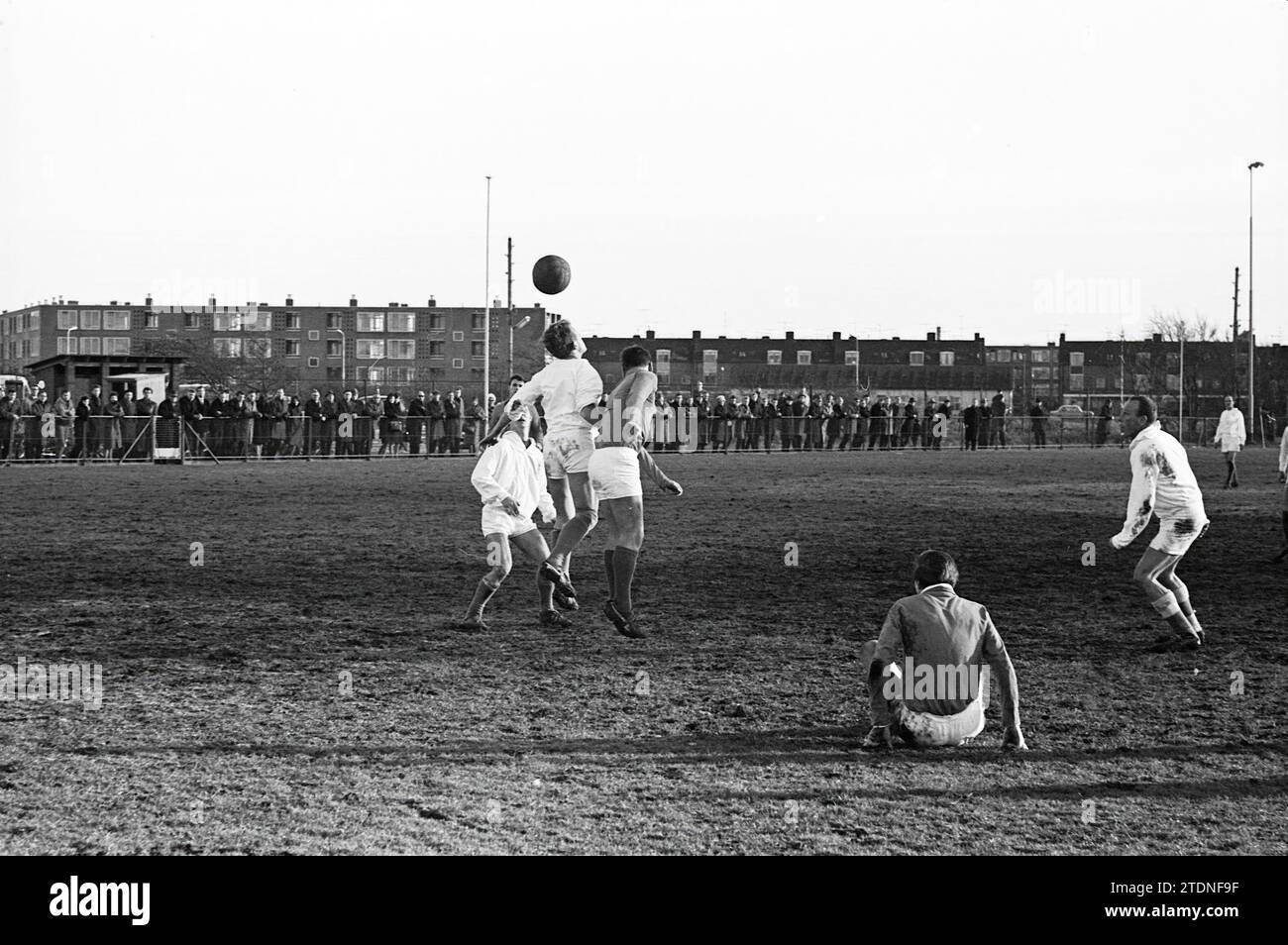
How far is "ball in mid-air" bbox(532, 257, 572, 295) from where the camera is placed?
46.2 feet

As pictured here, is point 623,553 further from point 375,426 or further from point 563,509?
point 375,426

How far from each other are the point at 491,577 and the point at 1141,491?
14.6 feet

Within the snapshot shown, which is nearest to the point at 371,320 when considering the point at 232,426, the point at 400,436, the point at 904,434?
the point at 904,434

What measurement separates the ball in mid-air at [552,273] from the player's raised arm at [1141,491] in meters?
6.79

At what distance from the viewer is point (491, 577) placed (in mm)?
9531

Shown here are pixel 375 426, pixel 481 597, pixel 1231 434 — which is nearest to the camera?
pixel 481 597

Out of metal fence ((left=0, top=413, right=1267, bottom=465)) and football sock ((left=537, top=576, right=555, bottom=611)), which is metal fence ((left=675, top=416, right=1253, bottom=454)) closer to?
metal fence ((left=0, top=413, right=1267, bottom=465))

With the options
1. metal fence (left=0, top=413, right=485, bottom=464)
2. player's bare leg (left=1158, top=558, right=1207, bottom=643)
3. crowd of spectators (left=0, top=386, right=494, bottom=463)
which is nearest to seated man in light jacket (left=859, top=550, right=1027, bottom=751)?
player's bare leg (left=1158, top=558, right=1207, bottom=643)

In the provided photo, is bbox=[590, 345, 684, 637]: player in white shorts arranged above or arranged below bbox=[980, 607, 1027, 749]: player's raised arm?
above

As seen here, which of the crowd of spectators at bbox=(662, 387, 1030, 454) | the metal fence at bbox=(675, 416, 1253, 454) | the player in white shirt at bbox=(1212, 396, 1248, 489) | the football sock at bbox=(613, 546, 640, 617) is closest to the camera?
the football sock at bbox=(613, 546, 640, 617)

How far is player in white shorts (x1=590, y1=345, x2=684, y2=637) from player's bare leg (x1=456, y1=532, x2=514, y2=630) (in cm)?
76
